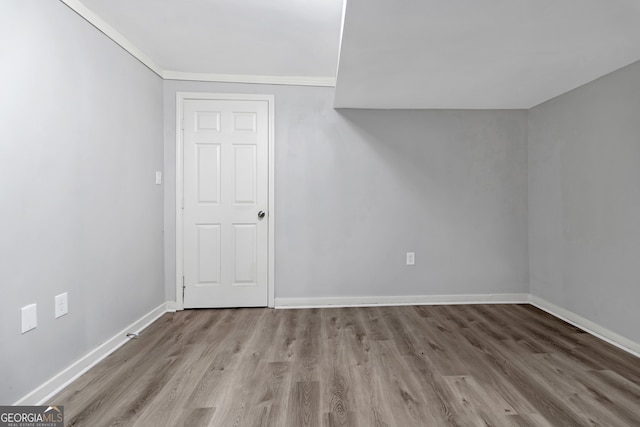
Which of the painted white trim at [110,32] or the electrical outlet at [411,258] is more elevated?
the painted white trim at [110,32]

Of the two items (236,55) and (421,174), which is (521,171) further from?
(236,55)

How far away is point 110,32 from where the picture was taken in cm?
240

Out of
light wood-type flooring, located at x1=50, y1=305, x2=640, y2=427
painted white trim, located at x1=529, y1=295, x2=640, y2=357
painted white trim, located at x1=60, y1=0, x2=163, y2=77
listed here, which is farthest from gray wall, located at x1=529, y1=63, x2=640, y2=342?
painted white trim, located at x1=60, y1=0, x2=163, y2=77

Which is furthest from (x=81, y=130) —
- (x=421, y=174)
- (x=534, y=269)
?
(x=534, y=269)

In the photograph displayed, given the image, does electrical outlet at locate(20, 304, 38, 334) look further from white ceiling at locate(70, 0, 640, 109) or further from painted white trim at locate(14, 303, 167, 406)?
white ceiling at locate(70, 0, 640, 109)

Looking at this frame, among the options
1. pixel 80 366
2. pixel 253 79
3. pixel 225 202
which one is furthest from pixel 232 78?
pixel 80 366

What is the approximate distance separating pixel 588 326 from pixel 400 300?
5.14 feet

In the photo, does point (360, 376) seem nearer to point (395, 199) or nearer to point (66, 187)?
point (395, 199)

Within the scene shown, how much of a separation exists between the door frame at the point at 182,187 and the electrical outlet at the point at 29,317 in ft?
5.04

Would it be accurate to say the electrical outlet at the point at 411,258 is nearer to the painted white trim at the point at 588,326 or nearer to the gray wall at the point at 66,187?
the painted white trim at the point at 588,326

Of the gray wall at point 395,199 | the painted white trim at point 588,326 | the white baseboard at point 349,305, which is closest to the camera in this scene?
the white baseboard at point 349,305

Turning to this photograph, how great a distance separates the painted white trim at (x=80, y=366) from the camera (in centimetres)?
175

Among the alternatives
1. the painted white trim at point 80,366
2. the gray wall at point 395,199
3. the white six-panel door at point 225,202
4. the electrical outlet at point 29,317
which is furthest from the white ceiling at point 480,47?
the painted white trim at point 80,366

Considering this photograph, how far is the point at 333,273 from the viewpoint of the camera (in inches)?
135
